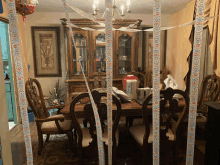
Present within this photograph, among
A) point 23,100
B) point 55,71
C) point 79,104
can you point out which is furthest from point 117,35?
point 23,100

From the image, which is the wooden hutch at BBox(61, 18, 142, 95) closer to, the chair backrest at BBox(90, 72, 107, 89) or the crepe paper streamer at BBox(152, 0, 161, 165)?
the chair backrest at BBox(90, 72, 107, 89)

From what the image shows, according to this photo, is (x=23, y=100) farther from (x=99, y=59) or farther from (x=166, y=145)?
(x=99, y=59)

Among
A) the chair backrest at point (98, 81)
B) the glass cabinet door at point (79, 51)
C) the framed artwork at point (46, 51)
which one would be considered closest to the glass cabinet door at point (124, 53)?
the glass cabinet door at point (79, 51)

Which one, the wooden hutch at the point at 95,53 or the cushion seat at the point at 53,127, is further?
the wooden hutch at the point at 95,53

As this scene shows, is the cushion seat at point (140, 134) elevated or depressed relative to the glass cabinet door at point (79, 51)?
depressed

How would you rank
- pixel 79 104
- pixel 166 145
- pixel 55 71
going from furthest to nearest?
1. pixel 55 71
2. pixel 79 104
3. pixel 166 145

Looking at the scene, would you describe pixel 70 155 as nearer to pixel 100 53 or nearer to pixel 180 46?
pixel 100 53

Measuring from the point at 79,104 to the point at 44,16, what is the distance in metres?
2.61

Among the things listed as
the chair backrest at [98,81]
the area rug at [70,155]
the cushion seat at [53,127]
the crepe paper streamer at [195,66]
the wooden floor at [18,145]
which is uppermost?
the crepe paper streamer at [195,66]

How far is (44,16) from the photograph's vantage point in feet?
11.4

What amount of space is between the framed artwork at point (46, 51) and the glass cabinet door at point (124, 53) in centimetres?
141

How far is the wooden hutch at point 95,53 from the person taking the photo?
11.1ft

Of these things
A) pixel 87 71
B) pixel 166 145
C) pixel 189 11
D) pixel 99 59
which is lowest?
pixel 166 145

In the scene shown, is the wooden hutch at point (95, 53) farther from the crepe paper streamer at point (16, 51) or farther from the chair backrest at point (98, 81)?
the crepe paper streamer at point (16, 51)
